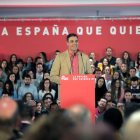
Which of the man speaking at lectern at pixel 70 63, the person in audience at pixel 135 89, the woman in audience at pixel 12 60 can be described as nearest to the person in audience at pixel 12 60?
the woman in audience at pixel 12 60

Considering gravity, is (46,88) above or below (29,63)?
A: below

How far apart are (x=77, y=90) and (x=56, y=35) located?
5.35 metres

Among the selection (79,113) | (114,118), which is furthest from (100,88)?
(79,113)

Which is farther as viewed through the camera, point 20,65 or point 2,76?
point 20,65

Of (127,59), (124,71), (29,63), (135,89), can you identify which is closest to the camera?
(135,89)

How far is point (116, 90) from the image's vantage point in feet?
21.8

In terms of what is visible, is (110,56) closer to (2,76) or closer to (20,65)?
(20,65)

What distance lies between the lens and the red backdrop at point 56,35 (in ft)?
29.0

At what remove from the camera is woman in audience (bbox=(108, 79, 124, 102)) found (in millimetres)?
6484

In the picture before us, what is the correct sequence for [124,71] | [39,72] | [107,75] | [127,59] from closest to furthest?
[107,75] < [124,71] < [39,72] < [127,59]

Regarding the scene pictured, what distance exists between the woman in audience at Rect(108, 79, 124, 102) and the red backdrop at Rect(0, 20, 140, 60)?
211 cm

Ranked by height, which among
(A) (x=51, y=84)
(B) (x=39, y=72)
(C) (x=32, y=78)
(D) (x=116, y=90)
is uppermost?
(B) (x=39, y=72)

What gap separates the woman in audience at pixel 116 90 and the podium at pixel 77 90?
9.14 ft

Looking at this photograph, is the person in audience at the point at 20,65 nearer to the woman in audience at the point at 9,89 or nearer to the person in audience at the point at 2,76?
the person in audience at the point at 2,76
